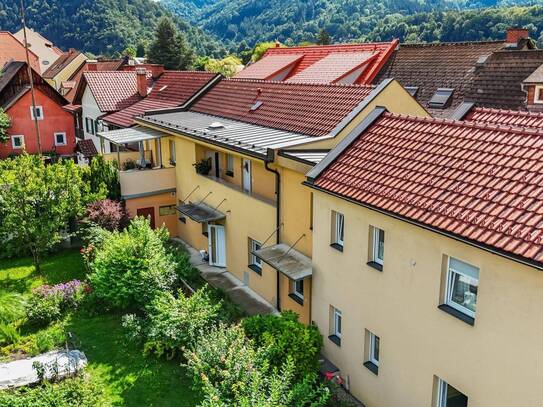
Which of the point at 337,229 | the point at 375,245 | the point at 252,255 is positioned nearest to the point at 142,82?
the point at 252,255

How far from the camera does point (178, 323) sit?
15836 millimetres

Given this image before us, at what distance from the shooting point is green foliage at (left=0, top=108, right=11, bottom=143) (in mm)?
42566

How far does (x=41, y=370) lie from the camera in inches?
571

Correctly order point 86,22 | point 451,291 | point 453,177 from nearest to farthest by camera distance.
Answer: point 451,291
point 453,177
point 86,22

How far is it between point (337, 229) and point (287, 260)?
2874 mm

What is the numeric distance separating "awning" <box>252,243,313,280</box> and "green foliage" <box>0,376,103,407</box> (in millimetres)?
6343

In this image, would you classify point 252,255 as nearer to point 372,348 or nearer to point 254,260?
point 254,260

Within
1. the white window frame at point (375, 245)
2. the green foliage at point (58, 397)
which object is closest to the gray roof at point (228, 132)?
the white window frame at point (375, 245)

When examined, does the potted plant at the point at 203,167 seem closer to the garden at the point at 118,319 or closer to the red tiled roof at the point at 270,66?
the garden at the point at 118,319

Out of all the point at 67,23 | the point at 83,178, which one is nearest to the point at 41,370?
the point at 83,178

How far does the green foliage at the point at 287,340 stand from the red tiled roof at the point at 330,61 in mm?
22026

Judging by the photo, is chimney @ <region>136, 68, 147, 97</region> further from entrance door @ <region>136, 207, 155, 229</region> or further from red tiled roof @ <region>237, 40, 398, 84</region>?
entrance door @ <region>136, 207, 155, 229</region>

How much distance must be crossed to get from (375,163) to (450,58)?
24144 mm

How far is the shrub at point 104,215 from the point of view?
79.7 ft
